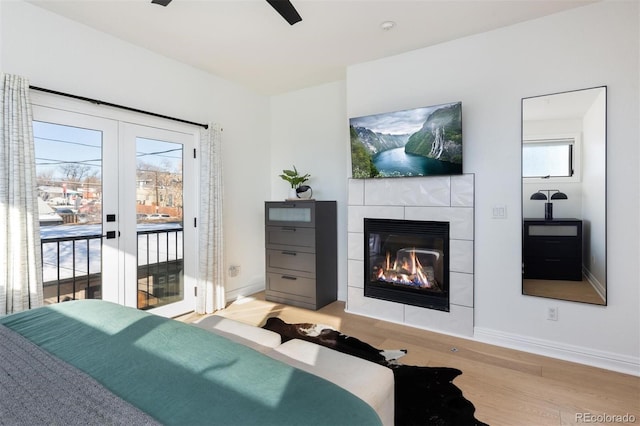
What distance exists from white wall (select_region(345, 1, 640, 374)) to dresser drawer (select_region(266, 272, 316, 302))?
5.67 ft

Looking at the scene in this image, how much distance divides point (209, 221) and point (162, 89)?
4.75ft

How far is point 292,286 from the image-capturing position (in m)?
3.87

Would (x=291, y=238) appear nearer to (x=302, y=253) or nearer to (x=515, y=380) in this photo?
(x=302, y=253)

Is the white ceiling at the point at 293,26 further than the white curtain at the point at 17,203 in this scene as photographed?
Yes

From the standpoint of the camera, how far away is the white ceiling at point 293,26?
8.07ft

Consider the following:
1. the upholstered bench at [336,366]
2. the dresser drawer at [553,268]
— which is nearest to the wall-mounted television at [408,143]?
the dresser drawer at [553,268]

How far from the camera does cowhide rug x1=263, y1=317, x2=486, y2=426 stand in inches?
71.9

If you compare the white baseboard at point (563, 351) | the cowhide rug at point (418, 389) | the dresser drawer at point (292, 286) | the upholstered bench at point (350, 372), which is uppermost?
the upholstered bench at point (350, 372)

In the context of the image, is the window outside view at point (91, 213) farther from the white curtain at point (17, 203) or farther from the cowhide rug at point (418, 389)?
the cowhide rug at point (418, 389)

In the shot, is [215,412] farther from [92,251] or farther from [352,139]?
[352,139]

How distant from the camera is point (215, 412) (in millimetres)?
898

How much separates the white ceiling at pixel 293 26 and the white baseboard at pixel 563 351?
2645mm

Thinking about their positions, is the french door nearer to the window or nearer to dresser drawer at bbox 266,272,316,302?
dresser drawer at bbox 266,272,316,302

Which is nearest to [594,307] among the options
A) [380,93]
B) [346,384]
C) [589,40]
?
[589,40]
